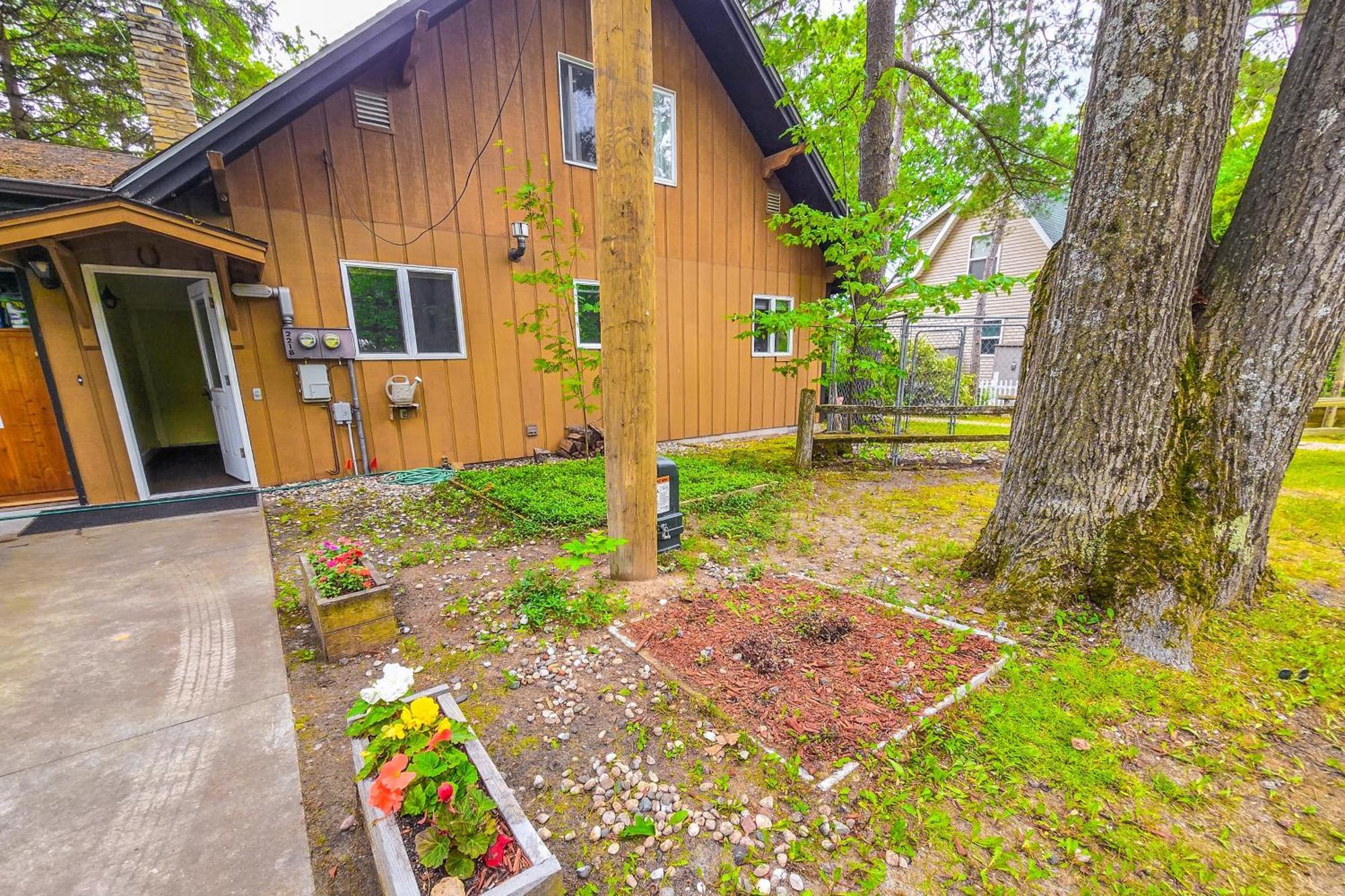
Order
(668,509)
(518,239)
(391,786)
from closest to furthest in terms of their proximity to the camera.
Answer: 1. (391,786)
2. (668,509)
3. (518,239)

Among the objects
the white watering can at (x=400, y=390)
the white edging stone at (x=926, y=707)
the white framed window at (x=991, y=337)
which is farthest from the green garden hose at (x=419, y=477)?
the white framed window at (x=991, y=337)

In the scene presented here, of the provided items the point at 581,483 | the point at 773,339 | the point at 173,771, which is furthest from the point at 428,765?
→ the point at 773,339

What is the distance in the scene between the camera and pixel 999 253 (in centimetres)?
1587

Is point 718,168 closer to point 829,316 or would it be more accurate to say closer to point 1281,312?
point 829,316

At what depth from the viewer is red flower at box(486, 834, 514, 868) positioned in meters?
1.21

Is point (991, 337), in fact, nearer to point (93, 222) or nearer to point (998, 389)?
point (998, 389)

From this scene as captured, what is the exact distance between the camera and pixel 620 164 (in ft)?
8.56

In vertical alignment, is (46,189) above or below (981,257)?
below

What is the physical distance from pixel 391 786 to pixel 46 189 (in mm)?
6064

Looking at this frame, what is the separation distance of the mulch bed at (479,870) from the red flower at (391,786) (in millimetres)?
152

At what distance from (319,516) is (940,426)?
34.1 feet

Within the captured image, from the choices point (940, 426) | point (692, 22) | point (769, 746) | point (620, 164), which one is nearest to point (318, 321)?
point (620, 164)

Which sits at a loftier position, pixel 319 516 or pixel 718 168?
pixel 718 168

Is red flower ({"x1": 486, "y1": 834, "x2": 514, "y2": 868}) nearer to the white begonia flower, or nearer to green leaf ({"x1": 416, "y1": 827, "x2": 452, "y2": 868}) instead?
green leaf ({"x1": 416, "y1": 827, "x2": 452, "y2": 868})
